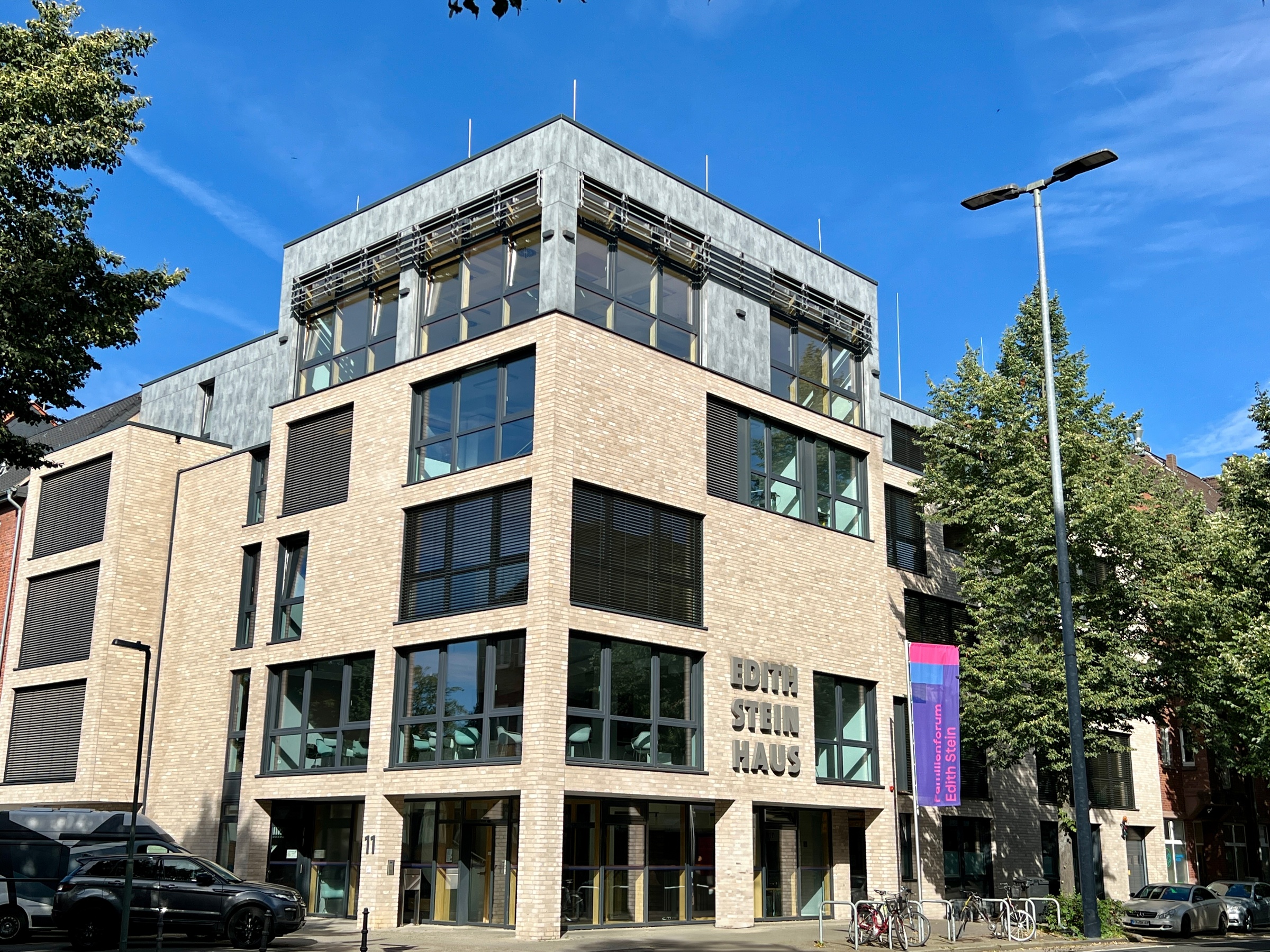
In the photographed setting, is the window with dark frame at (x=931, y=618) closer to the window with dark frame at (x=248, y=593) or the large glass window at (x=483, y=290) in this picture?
the large glass window at (x=483, y=290)

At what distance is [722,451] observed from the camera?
28.7 m

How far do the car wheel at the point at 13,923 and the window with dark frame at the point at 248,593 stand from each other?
28.6ft

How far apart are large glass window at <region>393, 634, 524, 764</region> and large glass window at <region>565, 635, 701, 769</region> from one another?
1235 mm

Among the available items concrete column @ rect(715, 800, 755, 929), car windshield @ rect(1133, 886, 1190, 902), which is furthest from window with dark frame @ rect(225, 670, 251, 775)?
car windshield @ rect(1133, 886, 1190, 902)

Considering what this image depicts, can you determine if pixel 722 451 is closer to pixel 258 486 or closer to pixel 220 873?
pixel 258 486

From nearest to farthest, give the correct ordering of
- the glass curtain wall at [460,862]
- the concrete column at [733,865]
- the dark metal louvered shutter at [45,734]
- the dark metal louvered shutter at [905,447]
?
the glass curtain wall at [460,862]
the concrete column at [733,865]
the dark metal louvered shutter at [45,734]
the dark metal louvered shutter at [905,447]

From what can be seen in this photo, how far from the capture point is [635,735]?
2508cm

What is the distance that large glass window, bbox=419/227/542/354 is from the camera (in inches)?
1062

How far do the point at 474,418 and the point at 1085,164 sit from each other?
13758 mm

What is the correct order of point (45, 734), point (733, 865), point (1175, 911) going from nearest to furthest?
point (733, 865) → point (1175, 911) → point (45, 734)

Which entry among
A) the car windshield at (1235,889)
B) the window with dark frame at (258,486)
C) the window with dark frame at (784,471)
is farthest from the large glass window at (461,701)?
the car windshield at (1235,889)

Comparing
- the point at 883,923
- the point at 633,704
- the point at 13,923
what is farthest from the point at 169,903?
the point at 883,923

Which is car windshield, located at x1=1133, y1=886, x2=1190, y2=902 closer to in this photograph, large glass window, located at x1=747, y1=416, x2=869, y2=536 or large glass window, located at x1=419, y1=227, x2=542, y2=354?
large glass window, located at x1=747, y1=416, x2=869, y2=536

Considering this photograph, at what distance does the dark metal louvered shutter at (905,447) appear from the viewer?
3666 cm
